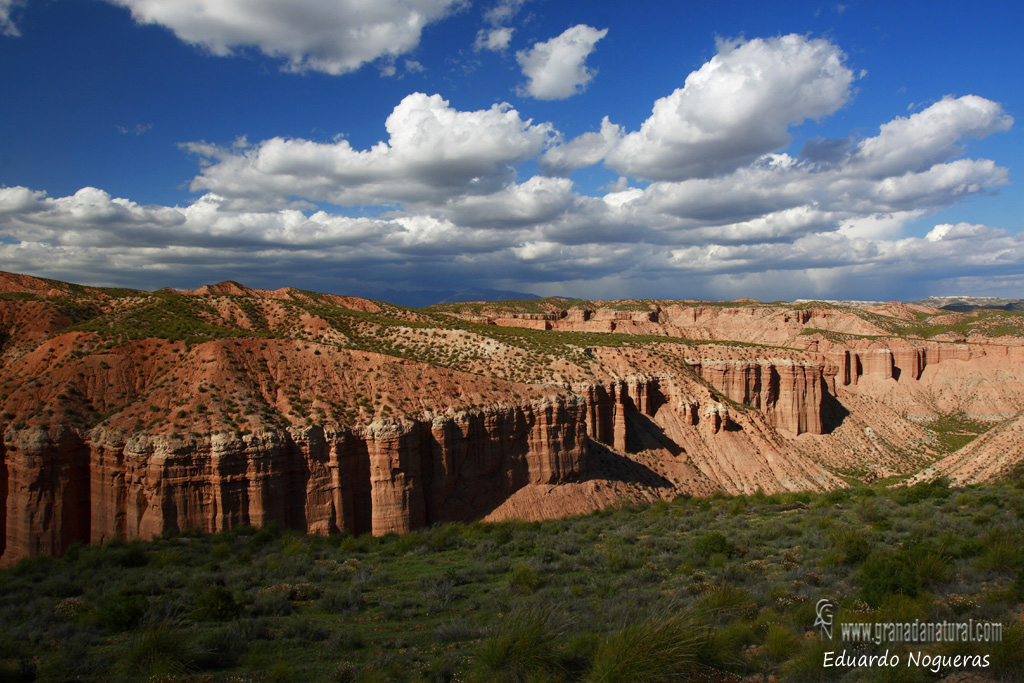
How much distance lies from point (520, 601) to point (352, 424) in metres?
17.6

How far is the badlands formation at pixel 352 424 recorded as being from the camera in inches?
923

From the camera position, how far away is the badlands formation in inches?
923

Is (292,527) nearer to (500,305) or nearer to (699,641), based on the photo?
(699,641)

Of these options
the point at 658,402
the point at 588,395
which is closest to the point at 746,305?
the point at 658,402

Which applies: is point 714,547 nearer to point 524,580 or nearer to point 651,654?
point 524,580

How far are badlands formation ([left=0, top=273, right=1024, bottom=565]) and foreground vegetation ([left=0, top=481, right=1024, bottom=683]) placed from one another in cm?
497

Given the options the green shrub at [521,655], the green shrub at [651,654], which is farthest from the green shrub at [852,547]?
the green shrub at [521,655]

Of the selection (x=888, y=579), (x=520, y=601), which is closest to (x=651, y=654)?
(x=520, y=601)

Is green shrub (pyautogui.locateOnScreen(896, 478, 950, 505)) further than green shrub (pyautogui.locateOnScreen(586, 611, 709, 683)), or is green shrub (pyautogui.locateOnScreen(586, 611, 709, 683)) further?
green shrub (pyautogui.locateOnScreen(896, 478, 950, 505))

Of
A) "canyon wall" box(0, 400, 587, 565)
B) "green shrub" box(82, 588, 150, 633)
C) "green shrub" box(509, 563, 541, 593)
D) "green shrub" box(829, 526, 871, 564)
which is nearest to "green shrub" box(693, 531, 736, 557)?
"green shrub" box(829, 526, 871, 564)

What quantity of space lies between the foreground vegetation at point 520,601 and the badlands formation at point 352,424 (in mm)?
4973

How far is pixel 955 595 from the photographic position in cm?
984

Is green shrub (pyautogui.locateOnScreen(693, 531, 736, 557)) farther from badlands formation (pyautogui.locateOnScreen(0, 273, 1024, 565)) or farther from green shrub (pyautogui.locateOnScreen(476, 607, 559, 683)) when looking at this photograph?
badlands formation (pyautogui.locateOnScreen(0, 273, 1024, 565))

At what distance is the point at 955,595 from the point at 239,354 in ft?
98.7
